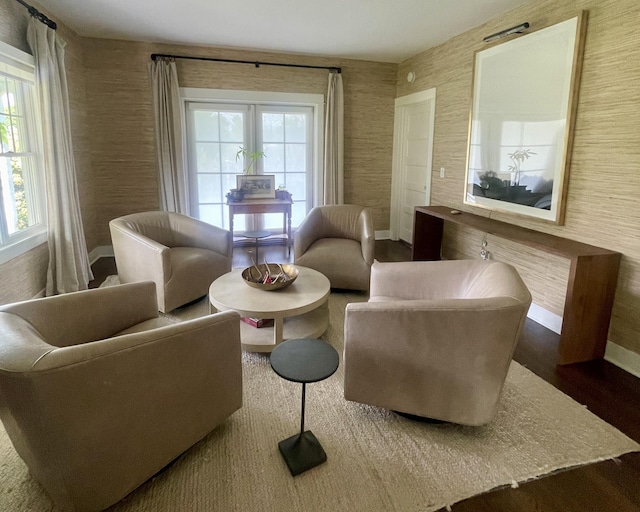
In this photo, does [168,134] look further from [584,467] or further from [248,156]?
[584,467]

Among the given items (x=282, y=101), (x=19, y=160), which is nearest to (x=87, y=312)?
(x=19, y=160)

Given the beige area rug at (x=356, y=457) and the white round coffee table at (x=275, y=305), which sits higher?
the white round coffee table at (x=275, y=305)

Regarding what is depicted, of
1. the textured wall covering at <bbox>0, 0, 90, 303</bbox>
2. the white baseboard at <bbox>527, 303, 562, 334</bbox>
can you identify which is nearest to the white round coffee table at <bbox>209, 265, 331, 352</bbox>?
the textured wall covering at <bbox>0, 0, 90, 303</bbox>

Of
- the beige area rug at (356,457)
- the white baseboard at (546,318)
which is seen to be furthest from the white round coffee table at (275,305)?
the white baseboard at (546,318)

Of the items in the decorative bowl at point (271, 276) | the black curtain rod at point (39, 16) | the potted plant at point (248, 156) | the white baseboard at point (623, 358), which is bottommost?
the white baseboard at point (623, 358)

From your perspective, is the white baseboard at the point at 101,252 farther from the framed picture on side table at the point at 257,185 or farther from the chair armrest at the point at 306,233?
the chair armrest at the point at 306,233

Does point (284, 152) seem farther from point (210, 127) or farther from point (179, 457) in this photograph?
point (179, 457)

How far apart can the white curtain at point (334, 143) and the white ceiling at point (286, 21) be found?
1.75 feet

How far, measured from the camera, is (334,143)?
5.51 m

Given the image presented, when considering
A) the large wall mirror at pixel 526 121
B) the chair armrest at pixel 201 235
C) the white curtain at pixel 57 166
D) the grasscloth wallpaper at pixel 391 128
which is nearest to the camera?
the grasscloth wallpaper at pixel 391 128

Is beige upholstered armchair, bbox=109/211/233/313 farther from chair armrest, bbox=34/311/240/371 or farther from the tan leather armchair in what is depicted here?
chair armrest, bbox=34/311/240/371

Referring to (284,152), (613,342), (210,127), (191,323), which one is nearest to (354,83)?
(284,152)

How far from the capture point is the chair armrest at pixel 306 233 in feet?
12.7

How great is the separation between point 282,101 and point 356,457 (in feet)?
15.1
